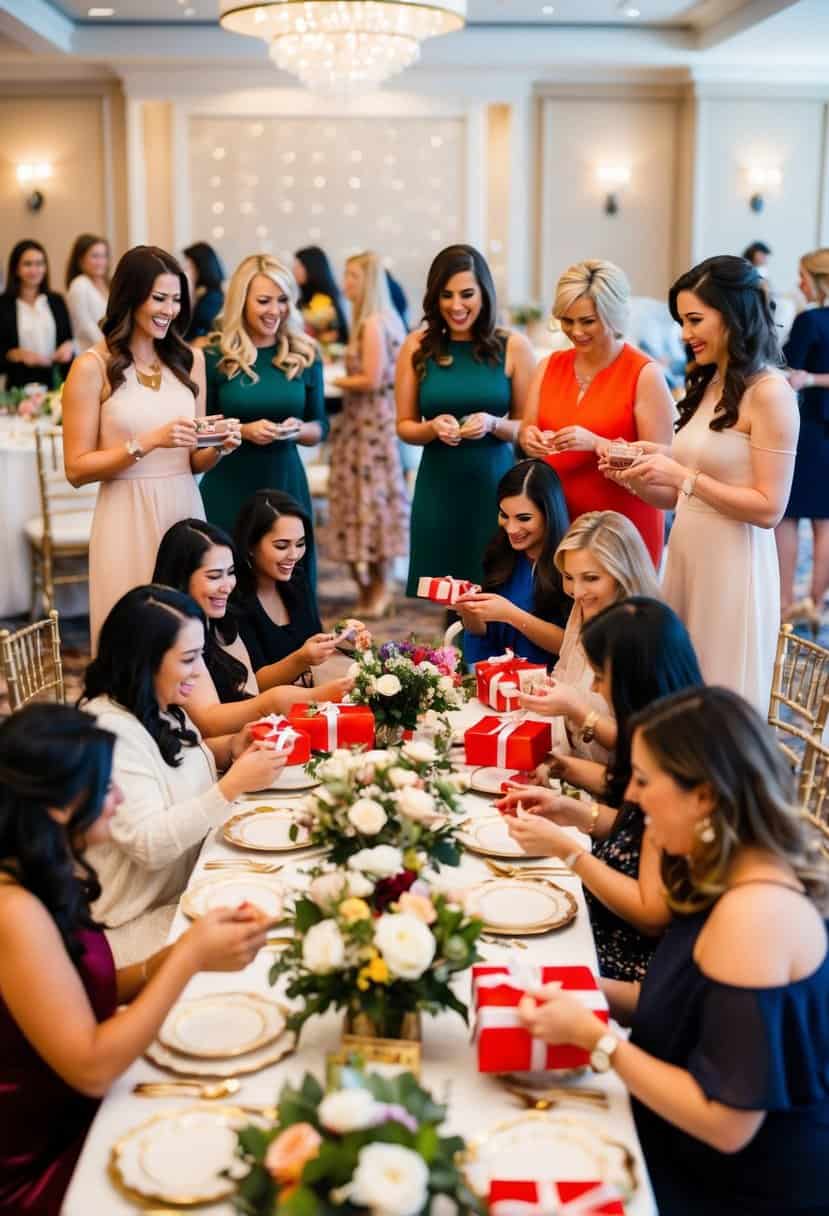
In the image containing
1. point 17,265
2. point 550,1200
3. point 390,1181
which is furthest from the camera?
point 17,265

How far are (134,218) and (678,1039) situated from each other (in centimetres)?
1157

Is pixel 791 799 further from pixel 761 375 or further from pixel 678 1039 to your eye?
pixel 761 375

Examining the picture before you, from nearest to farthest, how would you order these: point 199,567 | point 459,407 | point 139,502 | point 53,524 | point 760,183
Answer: point 199,567 < point 139,502 < point 459,407 < point 53,524 < point 760,183

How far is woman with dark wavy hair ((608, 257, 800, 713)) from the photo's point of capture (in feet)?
10.6

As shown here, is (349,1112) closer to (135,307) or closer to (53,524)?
(135,307)

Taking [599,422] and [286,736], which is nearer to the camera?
[286,736]

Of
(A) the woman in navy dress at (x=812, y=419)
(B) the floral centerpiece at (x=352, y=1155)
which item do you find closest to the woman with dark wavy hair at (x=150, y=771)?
(B) the floral centerpiece at (x=352, y=1155)

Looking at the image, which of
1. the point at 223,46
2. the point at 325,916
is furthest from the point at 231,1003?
the point at 223,46

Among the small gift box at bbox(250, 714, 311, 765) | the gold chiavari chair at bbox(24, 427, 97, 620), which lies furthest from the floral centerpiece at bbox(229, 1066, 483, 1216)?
the gold chiavari chair at bbox(24, 427, 97, 620)

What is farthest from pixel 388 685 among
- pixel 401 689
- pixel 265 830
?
pixel 265 830

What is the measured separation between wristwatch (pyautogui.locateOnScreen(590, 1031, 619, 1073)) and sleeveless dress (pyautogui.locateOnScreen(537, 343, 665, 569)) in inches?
92.3

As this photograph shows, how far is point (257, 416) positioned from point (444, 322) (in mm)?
676

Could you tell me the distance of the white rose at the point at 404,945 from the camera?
163 centimetres

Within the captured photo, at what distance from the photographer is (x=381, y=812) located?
1833 mm
